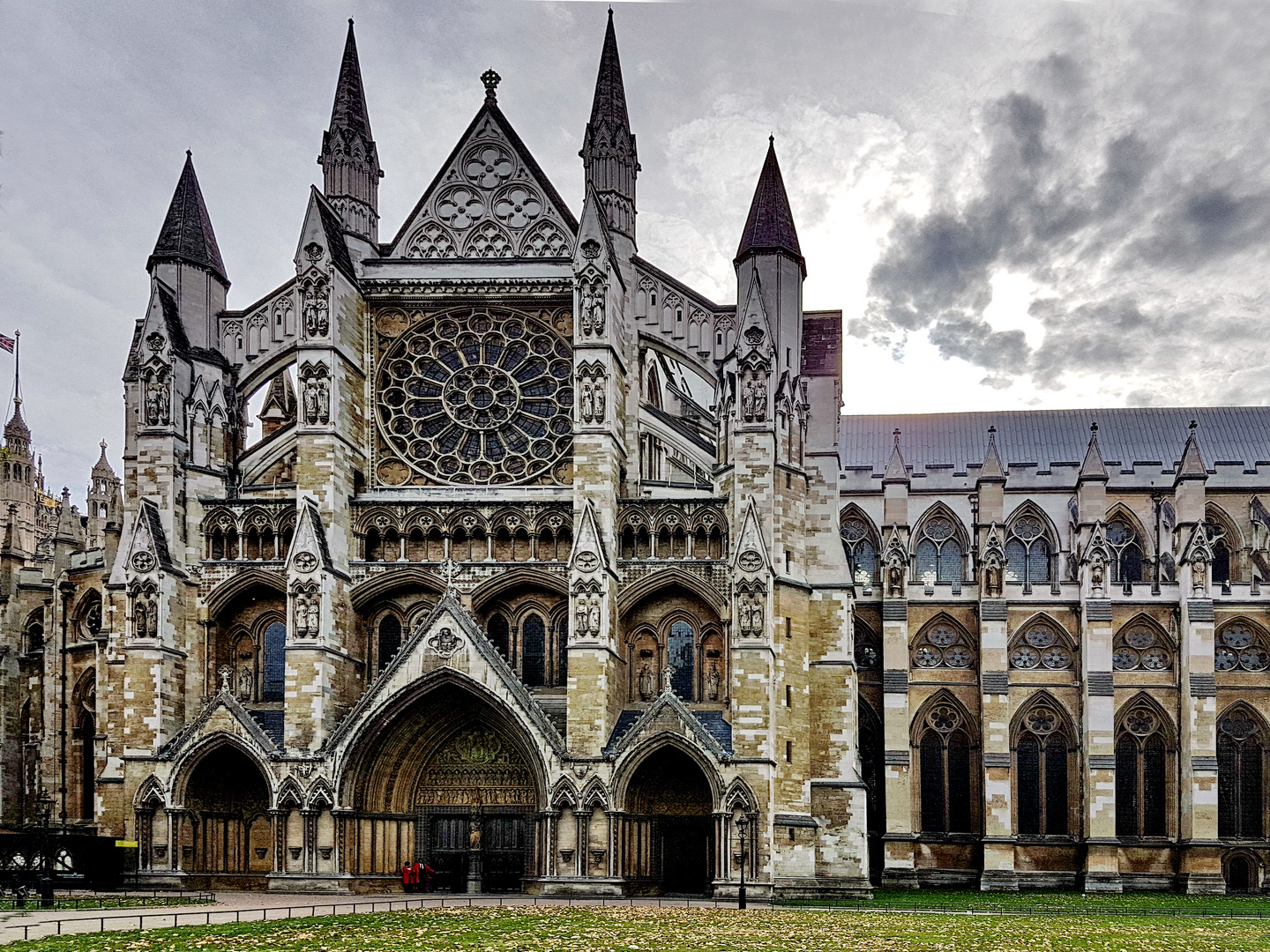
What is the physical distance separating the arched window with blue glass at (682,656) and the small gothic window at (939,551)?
735 inches

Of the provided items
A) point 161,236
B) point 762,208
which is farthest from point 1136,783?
point 161,236

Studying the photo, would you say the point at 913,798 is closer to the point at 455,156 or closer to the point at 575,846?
the point at 575,846

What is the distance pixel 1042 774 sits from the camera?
47.3m

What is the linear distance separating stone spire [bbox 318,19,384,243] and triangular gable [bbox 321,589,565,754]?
12175mm

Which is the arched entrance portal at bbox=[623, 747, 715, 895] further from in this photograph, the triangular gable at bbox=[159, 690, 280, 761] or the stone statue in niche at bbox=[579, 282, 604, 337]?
the stone statue in niche at bbox=[579, 282, 604, 337]

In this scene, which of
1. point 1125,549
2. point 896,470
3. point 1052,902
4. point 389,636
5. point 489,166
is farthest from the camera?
point 1125,549

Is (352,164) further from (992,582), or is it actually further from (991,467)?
(992,582)

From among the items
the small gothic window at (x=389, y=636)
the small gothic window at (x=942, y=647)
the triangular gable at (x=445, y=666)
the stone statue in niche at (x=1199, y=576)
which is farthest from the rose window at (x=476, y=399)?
the stone statue in niche at (x=1199, y=576)

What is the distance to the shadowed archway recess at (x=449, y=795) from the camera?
35.3 m

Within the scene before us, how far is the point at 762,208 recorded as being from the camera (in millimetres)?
39125

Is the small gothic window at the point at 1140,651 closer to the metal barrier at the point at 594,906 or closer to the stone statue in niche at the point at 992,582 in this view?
the stone statue in niche at the point at 992,582

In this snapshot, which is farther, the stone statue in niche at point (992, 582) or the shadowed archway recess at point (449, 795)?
the stone statue in niche at point (992, 582)

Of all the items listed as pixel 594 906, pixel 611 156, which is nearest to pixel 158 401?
pixel 611 156

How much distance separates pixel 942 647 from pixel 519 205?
22.4 meters
